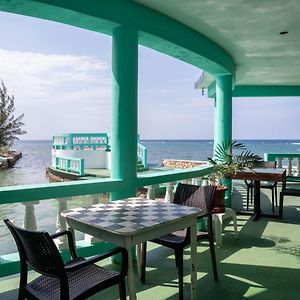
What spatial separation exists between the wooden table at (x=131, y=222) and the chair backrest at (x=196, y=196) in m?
0.59

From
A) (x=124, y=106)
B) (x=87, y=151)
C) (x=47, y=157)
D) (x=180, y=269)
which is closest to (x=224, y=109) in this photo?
(x=124, y=106)

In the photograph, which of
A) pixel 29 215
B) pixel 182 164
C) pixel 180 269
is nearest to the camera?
pixel 180 269

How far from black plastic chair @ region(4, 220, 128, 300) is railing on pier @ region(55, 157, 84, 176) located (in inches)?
440

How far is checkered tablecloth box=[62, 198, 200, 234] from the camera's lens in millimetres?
1976

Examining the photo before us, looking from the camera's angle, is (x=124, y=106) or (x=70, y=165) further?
(x=70, y=165)

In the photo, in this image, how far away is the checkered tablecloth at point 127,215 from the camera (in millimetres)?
1976

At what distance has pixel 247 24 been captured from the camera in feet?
13.4

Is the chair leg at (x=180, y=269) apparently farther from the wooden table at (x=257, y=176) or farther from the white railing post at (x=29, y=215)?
the wooden table at (x=257, y=176)

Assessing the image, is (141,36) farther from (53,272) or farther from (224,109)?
(224,109)

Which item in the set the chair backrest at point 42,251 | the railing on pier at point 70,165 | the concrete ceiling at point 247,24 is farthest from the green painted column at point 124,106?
the railing on pier at point 70,165

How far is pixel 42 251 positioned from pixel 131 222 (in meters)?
0.61

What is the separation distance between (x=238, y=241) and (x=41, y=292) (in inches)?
114

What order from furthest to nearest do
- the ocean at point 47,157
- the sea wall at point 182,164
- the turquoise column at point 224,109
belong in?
1. the ocean at point 47,157
2. the sea wall at point 182,164
3. the turquoise column at point 224,109

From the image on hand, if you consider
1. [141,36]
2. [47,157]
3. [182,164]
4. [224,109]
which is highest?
[141,36]
